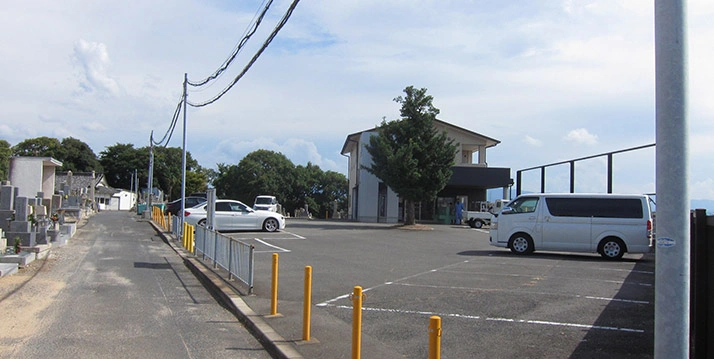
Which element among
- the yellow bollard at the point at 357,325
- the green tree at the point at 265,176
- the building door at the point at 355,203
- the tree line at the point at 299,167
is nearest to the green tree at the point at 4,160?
the tree line at the point at 299,167

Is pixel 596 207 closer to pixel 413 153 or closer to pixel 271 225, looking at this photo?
pixel 271 225

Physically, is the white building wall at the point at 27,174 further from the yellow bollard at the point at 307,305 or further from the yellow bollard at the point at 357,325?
the yellow bollard at the point at 357,325

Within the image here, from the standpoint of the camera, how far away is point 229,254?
11109 millimetres

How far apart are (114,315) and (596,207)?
13.3 meters

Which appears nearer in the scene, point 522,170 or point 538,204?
point 538,204

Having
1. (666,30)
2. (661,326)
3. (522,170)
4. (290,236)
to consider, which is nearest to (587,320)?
(661,326)

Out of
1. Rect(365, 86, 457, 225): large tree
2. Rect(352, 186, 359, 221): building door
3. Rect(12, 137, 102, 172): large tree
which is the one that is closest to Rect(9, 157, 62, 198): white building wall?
Rect(365, 86, 457, 225): large tree

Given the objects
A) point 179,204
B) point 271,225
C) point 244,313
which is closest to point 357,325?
point 244,313

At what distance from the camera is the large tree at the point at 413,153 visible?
3141 cm

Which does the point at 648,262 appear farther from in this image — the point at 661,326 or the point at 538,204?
the point at 661,326

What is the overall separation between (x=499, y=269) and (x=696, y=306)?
28.0 ft

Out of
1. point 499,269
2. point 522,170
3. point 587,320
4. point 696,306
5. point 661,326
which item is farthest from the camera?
point 522,170

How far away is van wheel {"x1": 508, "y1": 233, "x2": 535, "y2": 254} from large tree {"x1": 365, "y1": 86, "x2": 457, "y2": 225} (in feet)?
46.6

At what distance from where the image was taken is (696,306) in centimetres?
464
